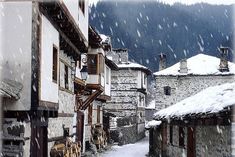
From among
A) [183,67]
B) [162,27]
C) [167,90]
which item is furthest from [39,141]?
[162,27]

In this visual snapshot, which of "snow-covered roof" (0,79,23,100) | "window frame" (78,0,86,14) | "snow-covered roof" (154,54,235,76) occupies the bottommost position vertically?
"snow-covered roof" (0,79,23,100)

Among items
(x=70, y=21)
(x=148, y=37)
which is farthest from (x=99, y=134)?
(x=148, y=37)

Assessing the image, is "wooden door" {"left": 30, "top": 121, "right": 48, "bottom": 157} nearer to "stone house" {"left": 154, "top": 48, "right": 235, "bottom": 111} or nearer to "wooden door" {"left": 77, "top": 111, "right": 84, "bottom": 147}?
"wooden door" {"left": 77, "top": 111, "right": 84, "bottom": 147}

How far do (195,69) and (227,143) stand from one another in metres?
27.6

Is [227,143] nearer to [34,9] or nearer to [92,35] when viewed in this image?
[34,9]

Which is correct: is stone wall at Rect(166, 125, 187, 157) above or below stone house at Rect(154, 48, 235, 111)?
below

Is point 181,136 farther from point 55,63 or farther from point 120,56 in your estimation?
point 120,56

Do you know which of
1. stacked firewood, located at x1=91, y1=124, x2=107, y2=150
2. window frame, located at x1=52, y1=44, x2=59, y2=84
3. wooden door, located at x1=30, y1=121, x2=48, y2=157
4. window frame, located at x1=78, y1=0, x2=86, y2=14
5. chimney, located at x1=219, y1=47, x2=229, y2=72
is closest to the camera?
wooden door, located at x1=30, y1=121, x2=48, y2=157

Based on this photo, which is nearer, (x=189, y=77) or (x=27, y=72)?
(x=27, y=72)

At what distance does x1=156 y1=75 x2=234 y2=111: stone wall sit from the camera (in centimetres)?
3619

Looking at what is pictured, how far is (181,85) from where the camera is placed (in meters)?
37.3

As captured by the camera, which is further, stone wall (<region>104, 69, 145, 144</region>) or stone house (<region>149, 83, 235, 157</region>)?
stone wall (<region>104, 69, 145, 144</region>)

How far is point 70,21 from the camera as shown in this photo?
11.4 meters

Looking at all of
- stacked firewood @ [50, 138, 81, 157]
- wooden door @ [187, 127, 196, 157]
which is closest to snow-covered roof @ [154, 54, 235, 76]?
wooden door @ [187, 127, 196, 157]
